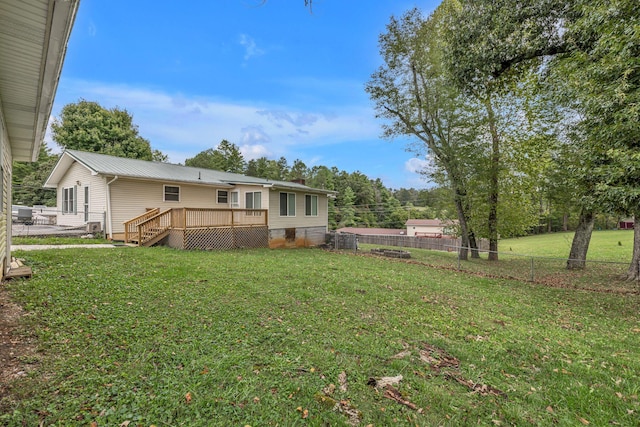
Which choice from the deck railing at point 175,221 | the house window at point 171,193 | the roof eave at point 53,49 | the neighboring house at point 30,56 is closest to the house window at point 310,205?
the deck railing at point 175,221

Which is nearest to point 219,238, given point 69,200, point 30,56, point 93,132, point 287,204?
point 287,204

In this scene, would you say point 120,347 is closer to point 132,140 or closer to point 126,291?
point 126,291

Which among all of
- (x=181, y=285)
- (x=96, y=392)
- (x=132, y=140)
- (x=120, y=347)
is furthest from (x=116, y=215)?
(x=132, y=140)

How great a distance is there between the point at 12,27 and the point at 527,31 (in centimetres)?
915

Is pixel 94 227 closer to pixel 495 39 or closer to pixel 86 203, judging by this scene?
pixel 86 203

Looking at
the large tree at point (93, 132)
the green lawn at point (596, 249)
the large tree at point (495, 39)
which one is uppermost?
the large tree at point (93, 132)

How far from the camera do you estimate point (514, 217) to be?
14258 mm

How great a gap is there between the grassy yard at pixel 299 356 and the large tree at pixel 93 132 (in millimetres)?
26737

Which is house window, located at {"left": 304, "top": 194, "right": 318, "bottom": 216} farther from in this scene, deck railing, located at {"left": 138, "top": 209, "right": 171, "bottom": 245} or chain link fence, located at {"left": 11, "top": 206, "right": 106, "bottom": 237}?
chain link fence, located at {"left": 11, "top": 206, "right": 106, "bottom": 237}

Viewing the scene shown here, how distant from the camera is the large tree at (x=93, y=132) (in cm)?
2675

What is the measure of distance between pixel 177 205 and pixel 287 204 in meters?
5.49

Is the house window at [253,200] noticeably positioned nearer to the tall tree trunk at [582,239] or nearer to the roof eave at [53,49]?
the roof eave at [53,49]

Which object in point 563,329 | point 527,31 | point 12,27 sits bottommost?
point 563,329

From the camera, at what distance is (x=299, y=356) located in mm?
3262
